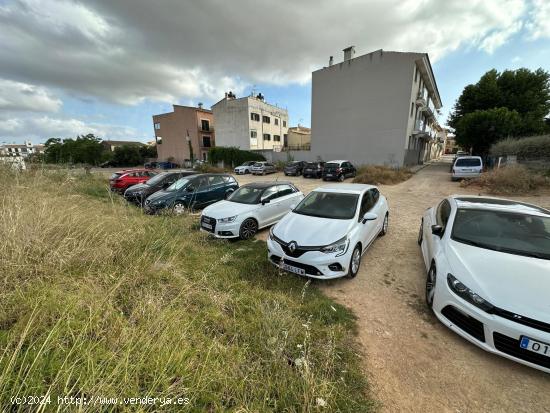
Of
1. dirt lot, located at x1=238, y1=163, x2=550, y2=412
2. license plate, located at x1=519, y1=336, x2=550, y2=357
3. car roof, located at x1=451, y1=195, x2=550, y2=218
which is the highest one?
car roof, located at x1=451, y1=195, x2=550, y2=218

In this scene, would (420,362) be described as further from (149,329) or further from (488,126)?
(488,126)

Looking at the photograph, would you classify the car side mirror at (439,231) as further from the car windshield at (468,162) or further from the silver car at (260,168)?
the silver car at (260,168)

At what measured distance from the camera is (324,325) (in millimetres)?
2748

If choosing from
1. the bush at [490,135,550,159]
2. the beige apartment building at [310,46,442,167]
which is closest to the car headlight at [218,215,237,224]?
the bush at [490,135,550,159]

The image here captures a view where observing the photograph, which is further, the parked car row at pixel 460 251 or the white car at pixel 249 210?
the white car at pixel 249 210

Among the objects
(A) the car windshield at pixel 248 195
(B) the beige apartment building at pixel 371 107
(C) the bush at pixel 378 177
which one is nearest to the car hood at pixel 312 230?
(A) the car windshield at pixel 248 195

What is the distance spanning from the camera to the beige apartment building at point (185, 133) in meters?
37.2

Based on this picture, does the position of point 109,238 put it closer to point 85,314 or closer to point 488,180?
point 85,314

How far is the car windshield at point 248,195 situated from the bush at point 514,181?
38.7 ft

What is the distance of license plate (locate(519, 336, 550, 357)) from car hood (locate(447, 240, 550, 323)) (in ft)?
0.69

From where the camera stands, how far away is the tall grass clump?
5.20 ft

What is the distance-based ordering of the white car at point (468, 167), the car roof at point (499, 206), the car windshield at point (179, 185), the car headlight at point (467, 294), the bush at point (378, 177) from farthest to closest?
the bush at point (378, 177)
the white car at point (468, 167)
the car windshield at point (179, 185)
the car roof at point (499, 206)
the car headlight at point (467, 294)

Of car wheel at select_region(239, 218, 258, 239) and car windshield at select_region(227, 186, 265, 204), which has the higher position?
car windshield at select_region(227, 186, 265, 204)

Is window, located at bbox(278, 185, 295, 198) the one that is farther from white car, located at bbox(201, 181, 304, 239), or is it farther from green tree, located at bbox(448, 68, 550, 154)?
green tree, located at bbox(448, 68, 550, 154)
